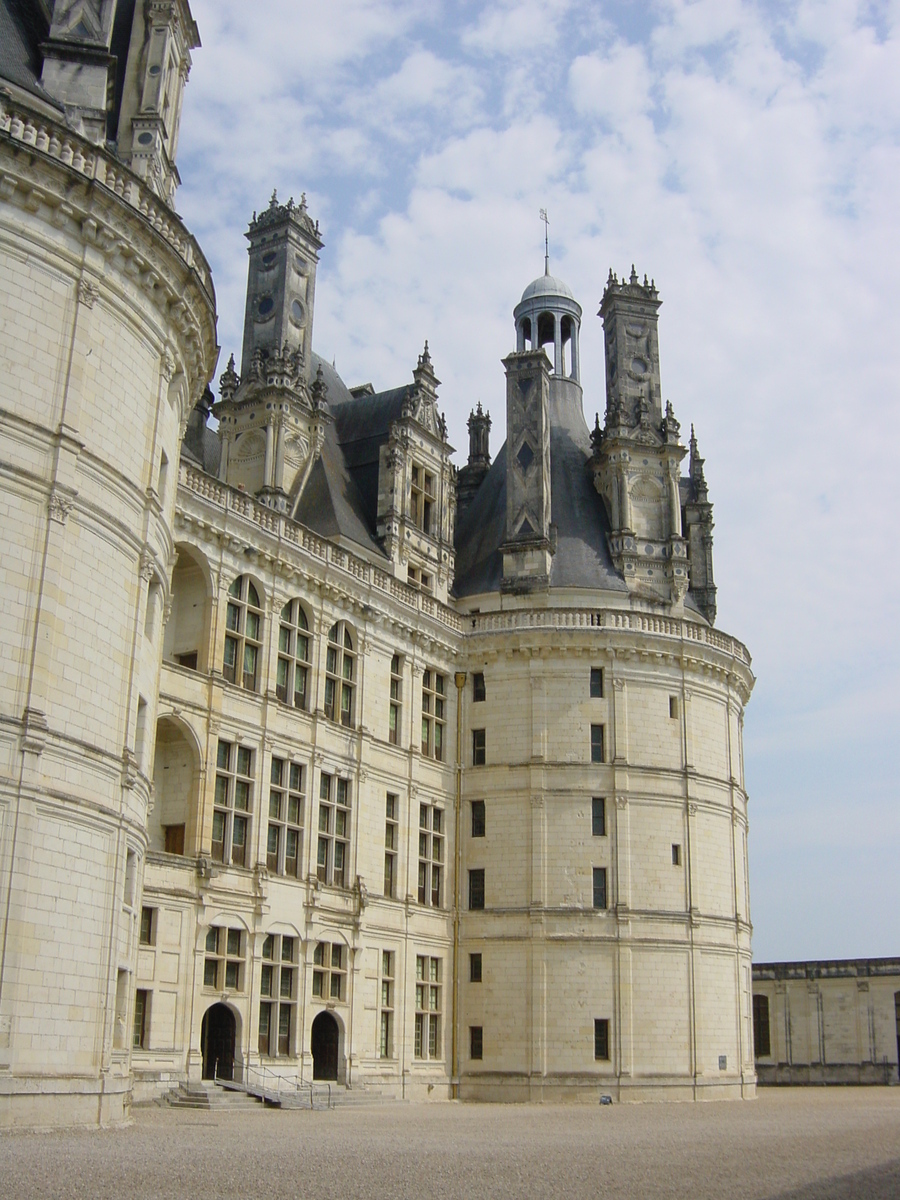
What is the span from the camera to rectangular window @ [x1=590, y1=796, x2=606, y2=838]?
39250mm

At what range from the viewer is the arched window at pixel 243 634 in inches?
1227

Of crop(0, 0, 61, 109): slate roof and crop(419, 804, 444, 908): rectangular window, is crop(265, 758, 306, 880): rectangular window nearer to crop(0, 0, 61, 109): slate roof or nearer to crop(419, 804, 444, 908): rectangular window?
crop(419, 804, 444, 908): rectangular window

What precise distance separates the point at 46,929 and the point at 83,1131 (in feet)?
8.98

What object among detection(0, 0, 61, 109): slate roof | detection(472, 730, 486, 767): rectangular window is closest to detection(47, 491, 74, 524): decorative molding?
detection(0, 0, 61, 109): slate roof

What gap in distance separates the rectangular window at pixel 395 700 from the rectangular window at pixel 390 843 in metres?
1.71

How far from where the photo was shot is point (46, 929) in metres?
18.1

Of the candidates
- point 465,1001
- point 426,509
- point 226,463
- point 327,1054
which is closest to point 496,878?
point 465,1001

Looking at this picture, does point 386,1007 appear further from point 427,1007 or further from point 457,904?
point 457,904

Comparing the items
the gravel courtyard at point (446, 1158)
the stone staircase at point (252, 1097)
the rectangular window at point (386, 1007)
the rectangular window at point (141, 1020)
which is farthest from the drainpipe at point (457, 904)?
the rectangular window at point (141, 1020)

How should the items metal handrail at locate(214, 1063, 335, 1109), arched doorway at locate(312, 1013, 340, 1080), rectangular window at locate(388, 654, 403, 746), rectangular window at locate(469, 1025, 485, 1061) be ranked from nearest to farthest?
metal handrail at locate(214, 1063, 335, 1109) → arched doorway at locate(312, 1013, 340, 1080) → rectangular window at locate(388, 654, 403, 746) → rectangular window at locate(469, 1025, 485, 1061)

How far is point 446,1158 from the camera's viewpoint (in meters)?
16.4

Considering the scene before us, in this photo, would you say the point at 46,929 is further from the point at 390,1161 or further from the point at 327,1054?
the point at 327,1054

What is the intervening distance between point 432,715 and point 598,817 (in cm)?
584

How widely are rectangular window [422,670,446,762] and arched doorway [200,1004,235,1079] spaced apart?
1098 cm
